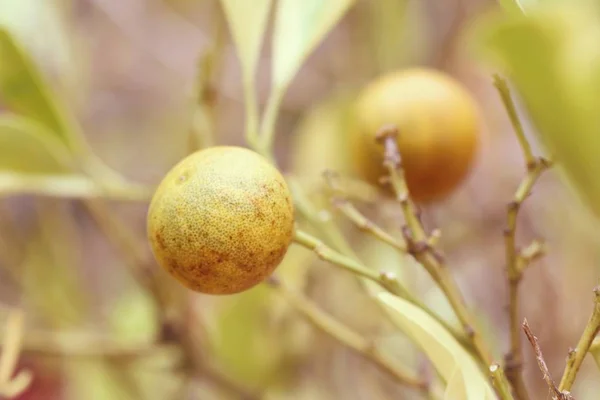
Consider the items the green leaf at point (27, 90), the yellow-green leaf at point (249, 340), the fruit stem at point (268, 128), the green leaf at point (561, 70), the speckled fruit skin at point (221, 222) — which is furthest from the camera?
the yellow-green leaf at point (249, 340)

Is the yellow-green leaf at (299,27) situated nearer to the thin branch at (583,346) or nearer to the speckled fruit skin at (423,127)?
the speckled fruit skin at (423,127)

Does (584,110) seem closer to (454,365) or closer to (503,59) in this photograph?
(503,59)

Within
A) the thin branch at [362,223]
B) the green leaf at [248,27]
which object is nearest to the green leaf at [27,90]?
the green leaf at [248,27]

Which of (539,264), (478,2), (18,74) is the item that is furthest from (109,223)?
(478,2)

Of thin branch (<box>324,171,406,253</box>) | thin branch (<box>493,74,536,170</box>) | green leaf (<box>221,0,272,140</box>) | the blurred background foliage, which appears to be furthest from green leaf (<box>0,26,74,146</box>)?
thin branch (<box>493,74,536,170</box>)

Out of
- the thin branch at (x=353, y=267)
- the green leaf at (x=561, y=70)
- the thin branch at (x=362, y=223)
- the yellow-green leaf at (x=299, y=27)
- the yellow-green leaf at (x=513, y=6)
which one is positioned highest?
the yellow-green leaf at (x=299, y=27)

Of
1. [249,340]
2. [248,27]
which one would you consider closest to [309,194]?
[249,340]
